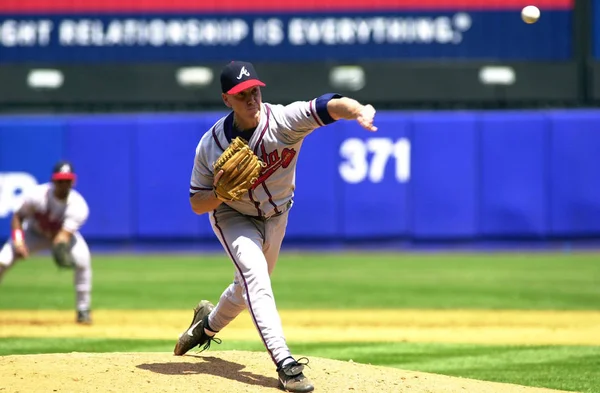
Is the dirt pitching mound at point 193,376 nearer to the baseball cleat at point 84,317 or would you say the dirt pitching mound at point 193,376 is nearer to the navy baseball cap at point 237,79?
the navy baseball cap at point 237,79

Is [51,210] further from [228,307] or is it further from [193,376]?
[193,376]

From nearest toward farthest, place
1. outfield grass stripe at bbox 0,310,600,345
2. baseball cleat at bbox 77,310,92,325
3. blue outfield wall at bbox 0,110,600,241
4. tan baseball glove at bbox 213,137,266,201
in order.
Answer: tan baseball glove at bbox 213,137,266,201 < outfield grass stripe at bbox 0,310,600,345 < baseball cleat at bbox 77,310,92,325 < blue outfield wall at bbox 0,110,600,241

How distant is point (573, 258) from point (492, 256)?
1203mm

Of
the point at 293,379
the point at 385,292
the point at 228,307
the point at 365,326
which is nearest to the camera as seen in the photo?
the point at 293,379

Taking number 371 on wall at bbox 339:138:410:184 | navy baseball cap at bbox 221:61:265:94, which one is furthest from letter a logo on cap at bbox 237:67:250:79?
number 371 on wall at bbox 339:138:410:184

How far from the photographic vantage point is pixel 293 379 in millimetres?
5254

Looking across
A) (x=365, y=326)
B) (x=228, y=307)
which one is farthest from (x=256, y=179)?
(x=365, y=326)

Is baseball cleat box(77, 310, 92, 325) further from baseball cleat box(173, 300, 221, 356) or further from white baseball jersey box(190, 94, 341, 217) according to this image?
white baseball jersey box(190, 94, 341, 217)

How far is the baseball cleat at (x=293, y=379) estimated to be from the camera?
5254mm

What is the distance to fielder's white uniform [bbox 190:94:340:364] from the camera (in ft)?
17.9

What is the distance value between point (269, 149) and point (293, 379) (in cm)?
118

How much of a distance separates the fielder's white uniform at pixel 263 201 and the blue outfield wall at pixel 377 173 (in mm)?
11002

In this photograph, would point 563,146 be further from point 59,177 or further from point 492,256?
point 59,177

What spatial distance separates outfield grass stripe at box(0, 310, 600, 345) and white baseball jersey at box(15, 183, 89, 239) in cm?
90
